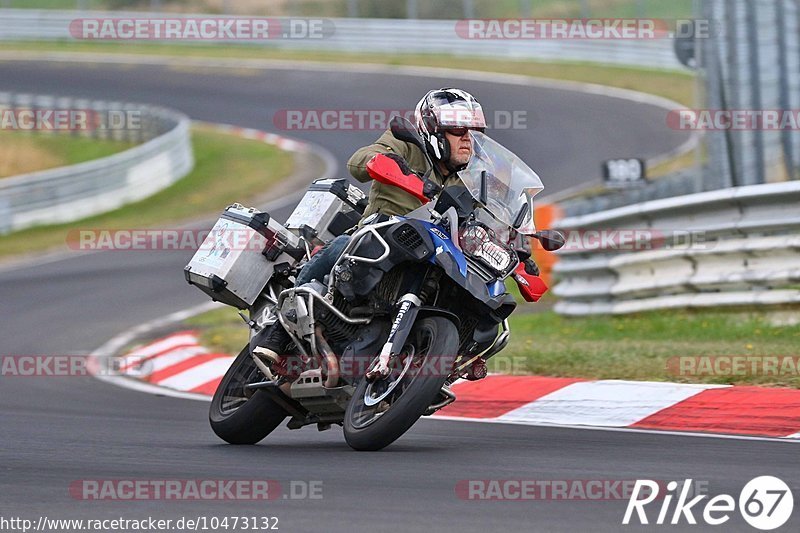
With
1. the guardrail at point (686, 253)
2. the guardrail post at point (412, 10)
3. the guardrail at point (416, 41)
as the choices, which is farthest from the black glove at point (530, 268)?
the guardrail post at point (412, 10)

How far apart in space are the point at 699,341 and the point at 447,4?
31.7 metres

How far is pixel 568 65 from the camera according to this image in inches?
1491

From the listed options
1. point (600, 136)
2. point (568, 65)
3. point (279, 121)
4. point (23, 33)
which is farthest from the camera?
point (23, 33)

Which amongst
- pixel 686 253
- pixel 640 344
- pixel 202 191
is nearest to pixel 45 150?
pixel 202 191

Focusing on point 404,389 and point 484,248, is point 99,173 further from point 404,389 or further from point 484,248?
point 404,389

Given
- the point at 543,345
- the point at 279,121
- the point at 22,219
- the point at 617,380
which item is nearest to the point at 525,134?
the point at 279,121

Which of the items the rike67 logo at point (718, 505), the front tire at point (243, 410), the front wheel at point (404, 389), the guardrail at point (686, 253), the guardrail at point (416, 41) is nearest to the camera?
the rike67 logo at point (718, 505)

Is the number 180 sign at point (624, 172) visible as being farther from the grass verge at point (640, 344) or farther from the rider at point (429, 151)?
the rider at point (429, 151)

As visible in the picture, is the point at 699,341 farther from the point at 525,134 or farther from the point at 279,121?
the point at 279,121

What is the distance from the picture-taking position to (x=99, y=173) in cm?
2298

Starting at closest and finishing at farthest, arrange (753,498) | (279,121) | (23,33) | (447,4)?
(753,498), (279,121), (447,4), (23,33)

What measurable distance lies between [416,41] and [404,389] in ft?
113

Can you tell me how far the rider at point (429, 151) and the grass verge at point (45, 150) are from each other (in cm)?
2027

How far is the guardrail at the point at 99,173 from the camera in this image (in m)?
21.6
